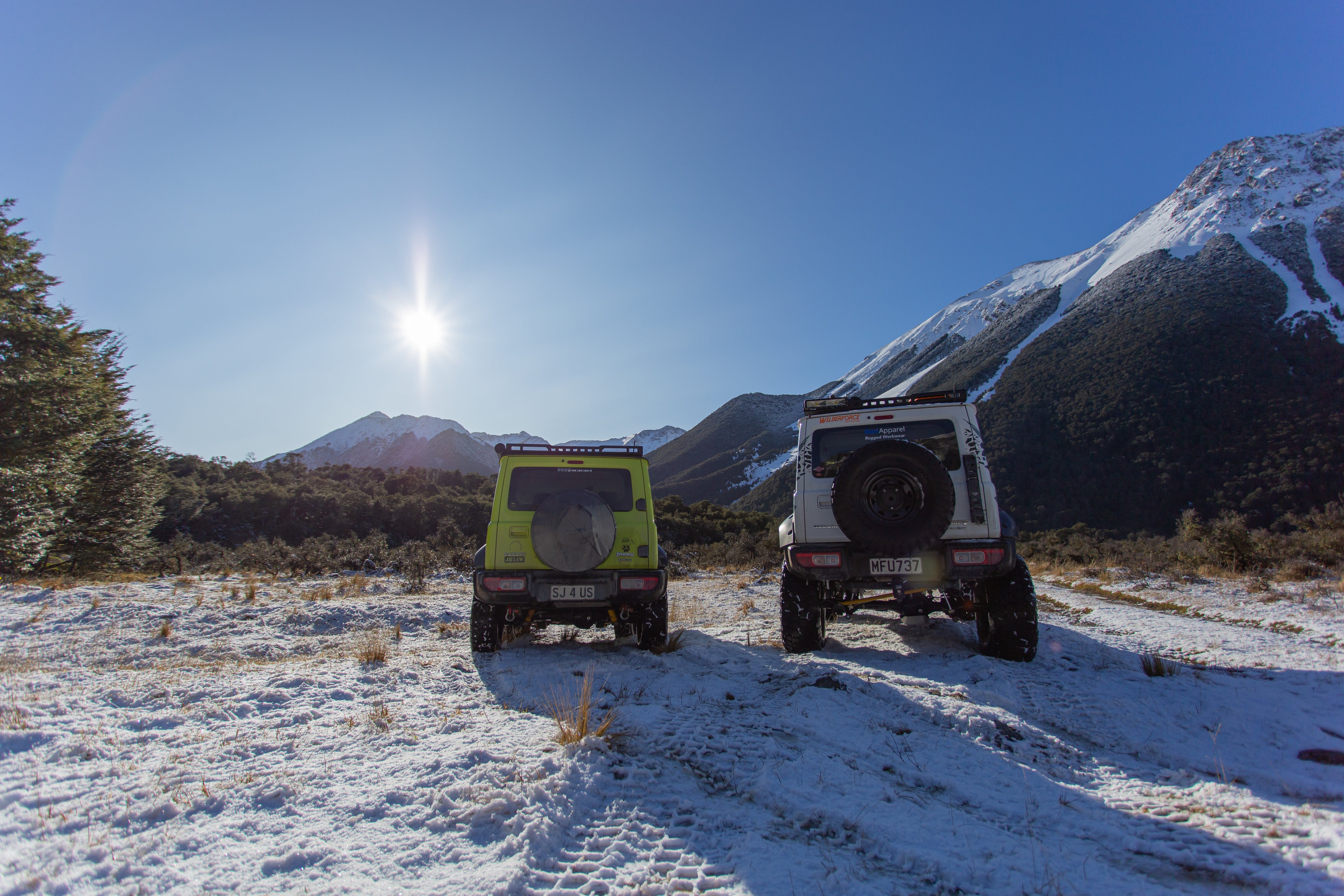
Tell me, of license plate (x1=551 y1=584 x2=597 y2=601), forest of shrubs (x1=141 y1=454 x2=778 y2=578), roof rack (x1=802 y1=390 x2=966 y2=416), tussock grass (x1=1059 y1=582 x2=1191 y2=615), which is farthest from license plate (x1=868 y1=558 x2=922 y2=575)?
forest of shrubs (x1=141 y1=454 x2=778 y2=578)

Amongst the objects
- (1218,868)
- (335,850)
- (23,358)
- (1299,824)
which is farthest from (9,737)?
(23,358)

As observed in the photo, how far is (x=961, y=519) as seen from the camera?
A: 17.6 ft

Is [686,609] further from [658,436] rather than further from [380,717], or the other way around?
[658,436]

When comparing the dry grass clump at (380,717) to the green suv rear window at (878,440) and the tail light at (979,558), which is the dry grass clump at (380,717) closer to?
the green suv rear window at (878,440)

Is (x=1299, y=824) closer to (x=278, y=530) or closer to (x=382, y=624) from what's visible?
(x=382, y=624)

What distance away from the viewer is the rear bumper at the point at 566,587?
18.1ft

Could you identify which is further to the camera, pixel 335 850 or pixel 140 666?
pixel 140 666

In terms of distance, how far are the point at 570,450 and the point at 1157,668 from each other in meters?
5.52

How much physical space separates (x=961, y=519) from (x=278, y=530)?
28.2 meters

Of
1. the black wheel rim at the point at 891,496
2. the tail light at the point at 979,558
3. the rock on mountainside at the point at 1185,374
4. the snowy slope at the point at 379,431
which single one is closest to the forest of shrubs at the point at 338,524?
the black wheel rim at the point at 891,496

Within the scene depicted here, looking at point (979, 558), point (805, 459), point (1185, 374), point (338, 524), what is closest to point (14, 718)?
point (805, 459)

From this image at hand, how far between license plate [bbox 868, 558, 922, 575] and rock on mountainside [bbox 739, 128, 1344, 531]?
164ft

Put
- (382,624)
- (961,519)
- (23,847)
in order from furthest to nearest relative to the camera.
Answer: (382,624) < (961,519) < (23,847)

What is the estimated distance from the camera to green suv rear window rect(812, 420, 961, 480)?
5.64 meters
